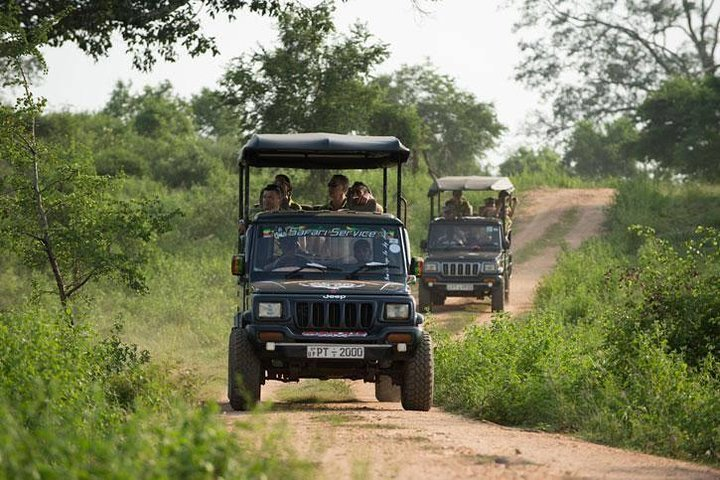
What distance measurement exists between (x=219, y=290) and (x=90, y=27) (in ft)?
26.4

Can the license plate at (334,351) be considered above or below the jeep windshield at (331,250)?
below

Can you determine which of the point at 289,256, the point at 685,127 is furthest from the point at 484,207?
the point at 685,127

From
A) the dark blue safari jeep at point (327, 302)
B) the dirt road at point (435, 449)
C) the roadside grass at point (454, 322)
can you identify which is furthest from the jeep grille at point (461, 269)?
the dark blue safari jeep at point (327, 302)

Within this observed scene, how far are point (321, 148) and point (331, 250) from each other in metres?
1.17

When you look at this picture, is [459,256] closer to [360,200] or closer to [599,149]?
[360,200]

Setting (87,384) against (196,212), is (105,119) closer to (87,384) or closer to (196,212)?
(196,212)

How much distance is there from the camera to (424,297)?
22.2 meters

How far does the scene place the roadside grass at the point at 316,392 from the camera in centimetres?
1275

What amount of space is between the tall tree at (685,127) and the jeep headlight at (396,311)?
109ft

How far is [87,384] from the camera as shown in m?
9.23

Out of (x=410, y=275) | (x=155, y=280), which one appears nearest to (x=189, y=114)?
(x=155, y=280)

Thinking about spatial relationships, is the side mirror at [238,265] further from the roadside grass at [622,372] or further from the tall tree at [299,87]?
the tall tree at [299,87]

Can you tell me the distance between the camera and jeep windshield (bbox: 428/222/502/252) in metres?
22.2

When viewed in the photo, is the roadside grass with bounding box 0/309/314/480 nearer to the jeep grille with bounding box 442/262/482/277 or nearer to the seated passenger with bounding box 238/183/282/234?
the seated passenger with bounding box 238/183/282/234
